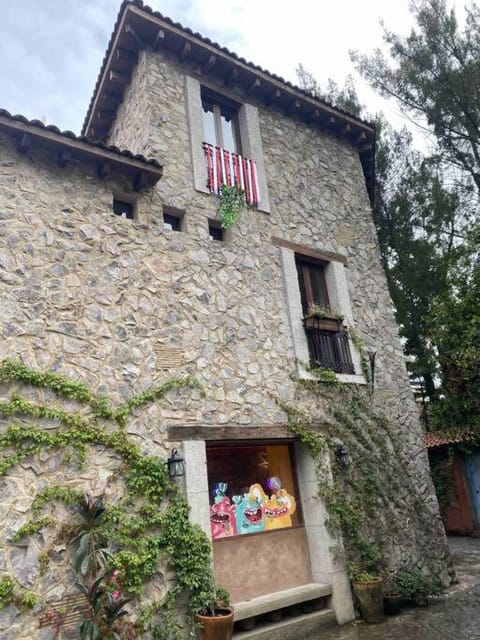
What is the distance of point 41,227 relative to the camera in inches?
226

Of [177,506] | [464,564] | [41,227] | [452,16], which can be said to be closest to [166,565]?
[177,506]

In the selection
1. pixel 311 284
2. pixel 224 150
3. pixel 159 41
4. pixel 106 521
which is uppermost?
pixel 159 41

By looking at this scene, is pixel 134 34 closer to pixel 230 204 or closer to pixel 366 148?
pixel 230 204

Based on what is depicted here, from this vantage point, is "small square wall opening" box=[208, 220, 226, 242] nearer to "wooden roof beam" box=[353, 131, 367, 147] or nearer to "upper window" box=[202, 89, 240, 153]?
"upper window" box=[202, 89, 240, 153]

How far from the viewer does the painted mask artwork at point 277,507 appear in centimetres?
666

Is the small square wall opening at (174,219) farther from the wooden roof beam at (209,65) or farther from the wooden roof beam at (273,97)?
the wooden roof beam at (273,97)

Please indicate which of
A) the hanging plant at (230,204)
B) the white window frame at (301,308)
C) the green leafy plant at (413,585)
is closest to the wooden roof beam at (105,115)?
the hanging plant at (230,204)

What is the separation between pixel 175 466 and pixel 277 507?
81.7 inches

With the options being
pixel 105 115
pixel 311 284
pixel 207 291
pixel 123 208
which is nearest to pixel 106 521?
pixel 207 291

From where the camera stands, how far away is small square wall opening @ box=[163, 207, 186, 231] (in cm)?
697

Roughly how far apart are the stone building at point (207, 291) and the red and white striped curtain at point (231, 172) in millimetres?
37

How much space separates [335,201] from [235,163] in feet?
8.03

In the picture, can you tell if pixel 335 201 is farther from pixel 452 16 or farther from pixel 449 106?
pixel 452 16

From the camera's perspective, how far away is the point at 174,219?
7109 millimetres
